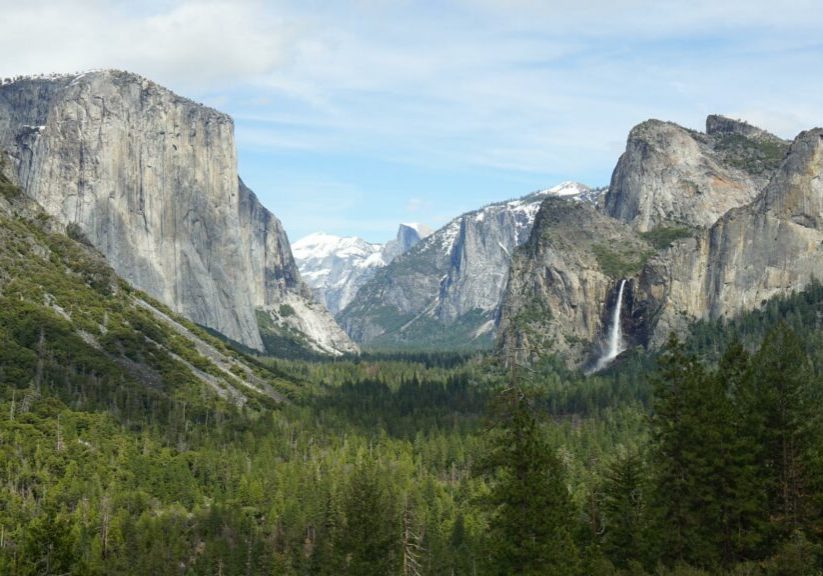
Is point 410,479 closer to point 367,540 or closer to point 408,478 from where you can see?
point 408,478

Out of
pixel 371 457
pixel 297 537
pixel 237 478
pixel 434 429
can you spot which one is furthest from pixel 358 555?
pixel 434 429

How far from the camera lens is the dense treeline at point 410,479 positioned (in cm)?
5175

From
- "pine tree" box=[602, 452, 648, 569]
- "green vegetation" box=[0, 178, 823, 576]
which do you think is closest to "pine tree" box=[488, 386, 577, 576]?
"green vegetation" box=[0, 178, 823, 576]

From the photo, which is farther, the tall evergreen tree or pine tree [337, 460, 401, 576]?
pine tree [337, 460, 401, 576]

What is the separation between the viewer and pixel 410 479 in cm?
15162

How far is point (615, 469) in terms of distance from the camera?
6931 cm

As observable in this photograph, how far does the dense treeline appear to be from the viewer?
51.8m

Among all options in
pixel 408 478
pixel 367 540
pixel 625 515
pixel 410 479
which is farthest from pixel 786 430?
pixel 408 478

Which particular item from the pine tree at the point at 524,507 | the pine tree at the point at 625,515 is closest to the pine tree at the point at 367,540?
the pine tree at the point at 625,515

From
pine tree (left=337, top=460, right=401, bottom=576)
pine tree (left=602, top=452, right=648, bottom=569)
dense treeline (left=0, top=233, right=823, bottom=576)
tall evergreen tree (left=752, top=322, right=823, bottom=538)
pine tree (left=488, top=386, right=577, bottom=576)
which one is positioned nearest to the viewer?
pine tree (left=488, top=386, right=577, bottom=576)

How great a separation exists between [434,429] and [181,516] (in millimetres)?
73193

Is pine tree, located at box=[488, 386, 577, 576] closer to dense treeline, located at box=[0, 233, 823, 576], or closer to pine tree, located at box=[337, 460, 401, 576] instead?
dense treeline, located at box=[0, 233, 823, 576]

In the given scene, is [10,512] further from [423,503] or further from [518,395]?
[518,395]

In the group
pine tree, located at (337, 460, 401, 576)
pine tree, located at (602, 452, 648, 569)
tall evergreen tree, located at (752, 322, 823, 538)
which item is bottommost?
pine tree, located at (337, 460, 401, 576)
